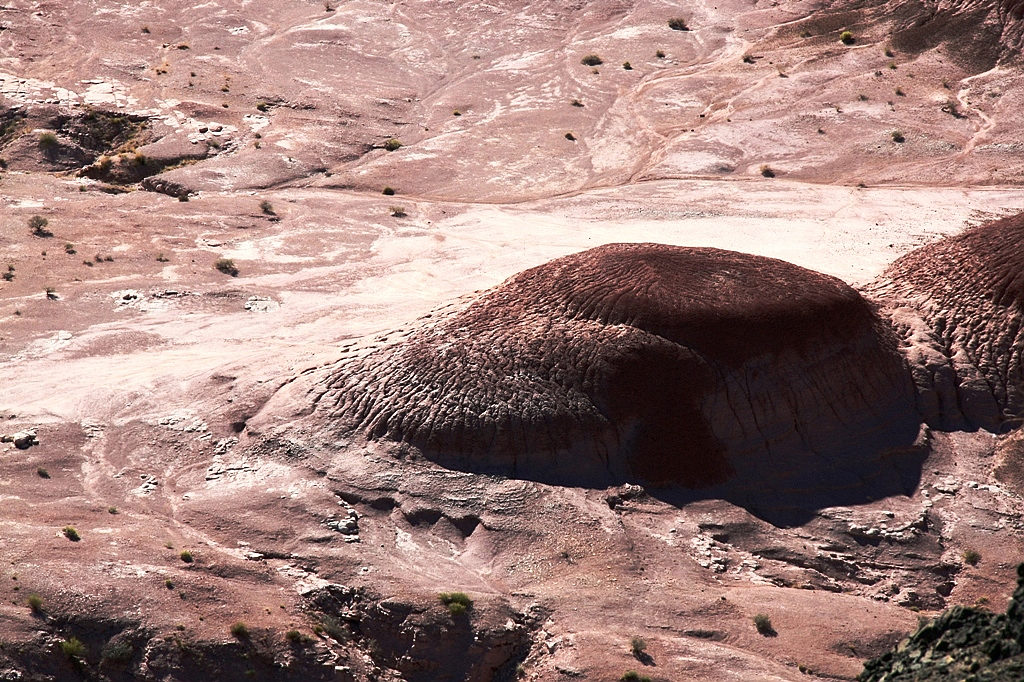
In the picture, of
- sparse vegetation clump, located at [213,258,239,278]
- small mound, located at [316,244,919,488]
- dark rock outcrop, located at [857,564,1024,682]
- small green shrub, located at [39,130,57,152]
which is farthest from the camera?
small green shrub, located at [39,130,57,152]

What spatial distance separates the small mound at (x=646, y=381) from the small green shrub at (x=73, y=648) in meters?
6.41

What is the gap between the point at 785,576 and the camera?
17.6 m

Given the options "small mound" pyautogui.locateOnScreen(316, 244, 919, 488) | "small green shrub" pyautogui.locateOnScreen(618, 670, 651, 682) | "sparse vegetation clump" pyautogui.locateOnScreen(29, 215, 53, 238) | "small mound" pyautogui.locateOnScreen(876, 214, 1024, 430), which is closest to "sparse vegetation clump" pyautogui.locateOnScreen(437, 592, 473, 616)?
"small green shrub" pyautogui.locateOnScreen(618, 670, 651, 682)

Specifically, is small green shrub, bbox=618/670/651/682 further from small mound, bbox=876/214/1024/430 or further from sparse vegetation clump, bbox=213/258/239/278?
sparse vegetation clump, bbox=213/258/239/278

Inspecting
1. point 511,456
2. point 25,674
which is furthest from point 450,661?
point 25,674

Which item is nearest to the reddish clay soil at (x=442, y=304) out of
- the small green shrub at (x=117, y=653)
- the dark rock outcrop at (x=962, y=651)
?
the small green shrub at (x=117, y=653)

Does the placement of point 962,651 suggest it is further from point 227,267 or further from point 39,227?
point 39,227

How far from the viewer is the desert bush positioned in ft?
52.3

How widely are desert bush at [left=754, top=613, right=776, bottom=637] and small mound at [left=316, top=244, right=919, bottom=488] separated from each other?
Result: 3453 mm

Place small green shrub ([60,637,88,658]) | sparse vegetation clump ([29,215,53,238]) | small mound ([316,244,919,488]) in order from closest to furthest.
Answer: small green shrub ([60,637,88,658]), small mound ([316,244,919,488]), sparse vegetation clump ([29,215,53,238])

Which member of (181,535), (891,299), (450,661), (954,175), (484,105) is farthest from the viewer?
(484,105)

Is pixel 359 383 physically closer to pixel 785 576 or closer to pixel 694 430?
pixel 694 430

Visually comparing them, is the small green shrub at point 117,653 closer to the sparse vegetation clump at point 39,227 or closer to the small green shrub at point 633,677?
the small green shrub at point 633,677

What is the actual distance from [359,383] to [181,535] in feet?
14.8
